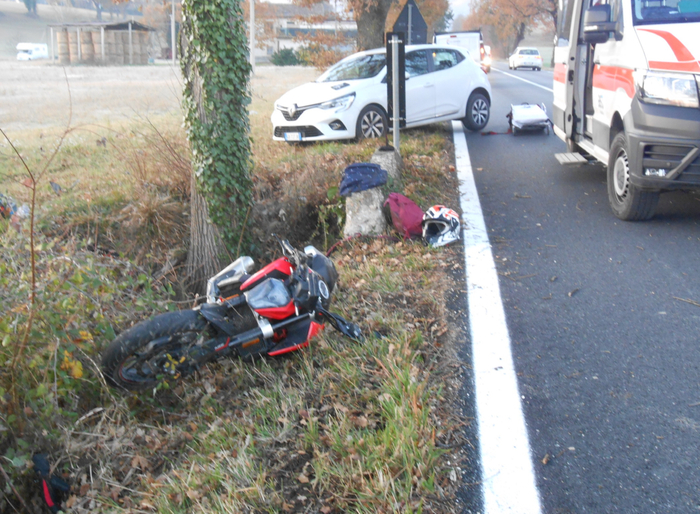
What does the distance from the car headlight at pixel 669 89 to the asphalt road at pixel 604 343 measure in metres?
1.24

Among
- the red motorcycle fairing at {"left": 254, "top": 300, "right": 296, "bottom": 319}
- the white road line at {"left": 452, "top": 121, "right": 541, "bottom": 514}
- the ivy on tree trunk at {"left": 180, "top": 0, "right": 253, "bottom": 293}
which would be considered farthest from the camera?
the ivy on tree trunk at {"left": 180, "top": 0, "right": 253, "bottom": 293}

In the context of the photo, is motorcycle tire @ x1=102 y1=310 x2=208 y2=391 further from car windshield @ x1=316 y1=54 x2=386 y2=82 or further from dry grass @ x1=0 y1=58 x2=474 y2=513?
car windshield @ x1=316 y1=54 x2=386 y2=82

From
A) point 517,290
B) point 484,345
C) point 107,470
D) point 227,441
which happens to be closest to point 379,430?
point 227,441

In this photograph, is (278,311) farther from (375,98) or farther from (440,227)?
(375,98)

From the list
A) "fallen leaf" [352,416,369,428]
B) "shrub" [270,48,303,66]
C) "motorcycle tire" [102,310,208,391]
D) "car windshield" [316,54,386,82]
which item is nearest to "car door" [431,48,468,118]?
"car windshield" [316,54,386,82]

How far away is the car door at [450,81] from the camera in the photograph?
1153 centimetres

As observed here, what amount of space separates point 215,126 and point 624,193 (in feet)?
13.5

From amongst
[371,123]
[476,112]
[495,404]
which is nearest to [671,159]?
[495,404]

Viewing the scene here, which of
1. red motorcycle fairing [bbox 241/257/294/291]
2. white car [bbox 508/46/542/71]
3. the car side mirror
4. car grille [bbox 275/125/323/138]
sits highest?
white car [bbox 508/46/542/71]

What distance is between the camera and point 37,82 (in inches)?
1058

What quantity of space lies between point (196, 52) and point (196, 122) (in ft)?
2.12

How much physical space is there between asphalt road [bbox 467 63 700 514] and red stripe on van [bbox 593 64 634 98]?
128 cm

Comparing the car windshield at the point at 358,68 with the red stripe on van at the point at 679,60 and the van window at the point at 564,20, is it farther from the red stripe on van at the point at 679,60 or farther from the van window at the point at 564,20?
the red stripe on van at the point at 679,60

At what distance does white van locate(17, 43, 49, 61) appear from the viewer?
178 feet
